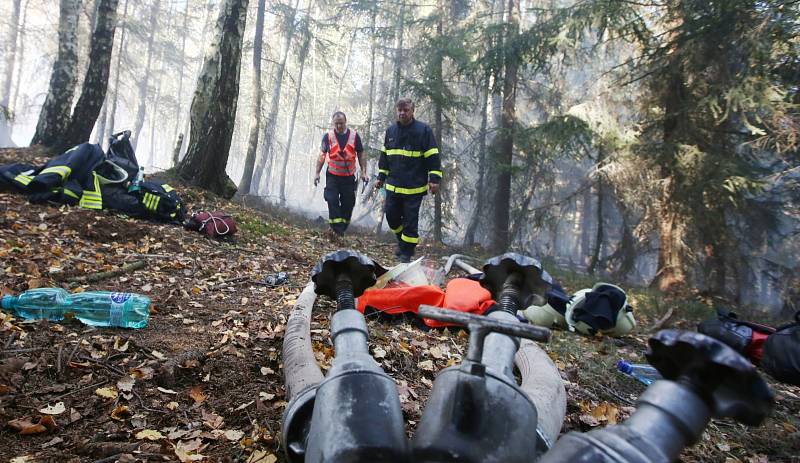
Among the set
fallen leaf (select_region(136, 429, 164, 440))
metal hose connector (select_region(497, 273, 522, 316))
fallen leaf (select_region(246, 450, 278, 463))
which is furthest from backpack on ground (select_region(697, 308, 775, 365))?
fallen leaf (select_region(136, 429, 164, 440))

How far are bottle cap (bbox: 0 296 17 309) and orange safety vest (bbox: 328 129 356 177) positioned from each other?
567 cm

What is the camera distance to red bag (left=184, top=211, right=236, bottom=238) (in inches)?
235

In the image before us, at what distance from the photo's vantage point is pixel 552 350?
3.84m

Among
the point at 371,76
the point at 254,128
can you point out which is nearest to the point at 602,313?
the point at 254,128

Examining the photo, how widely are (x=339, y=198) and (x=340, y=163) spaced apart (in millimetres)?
682

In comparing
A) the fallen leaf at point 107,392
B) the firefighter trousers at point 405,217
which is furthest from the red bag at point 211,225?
the fallen leaf at point 107,392

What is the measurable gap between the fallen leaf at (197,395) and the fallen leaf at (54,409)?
528 millimetres

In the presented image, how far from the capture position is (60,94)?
8.46m

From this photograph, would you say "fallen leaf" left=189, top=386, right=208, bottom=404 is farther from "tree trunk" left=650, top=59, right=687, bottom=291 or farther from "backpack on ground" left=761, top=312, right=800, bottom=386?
"tree trunk" left=650, top=59, right=687, bottom=291

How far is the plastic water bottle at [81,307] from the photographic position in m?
2.84

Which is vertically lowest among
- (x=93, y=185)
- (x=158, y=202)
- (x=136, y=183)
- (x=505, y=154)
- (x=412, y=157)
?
(x=158, y=202)

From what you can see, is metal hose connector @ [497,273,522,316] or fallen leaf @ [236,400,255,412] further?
fallen leaf @ [236,400,255,412]

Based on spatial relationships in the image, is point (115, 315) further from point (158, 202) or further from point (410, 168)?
point (410, 168)

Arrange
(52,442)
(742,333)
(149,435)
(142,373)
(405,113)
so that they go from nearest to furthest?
(52,442), (149,435), (142,373), (742,333), (405,113)
